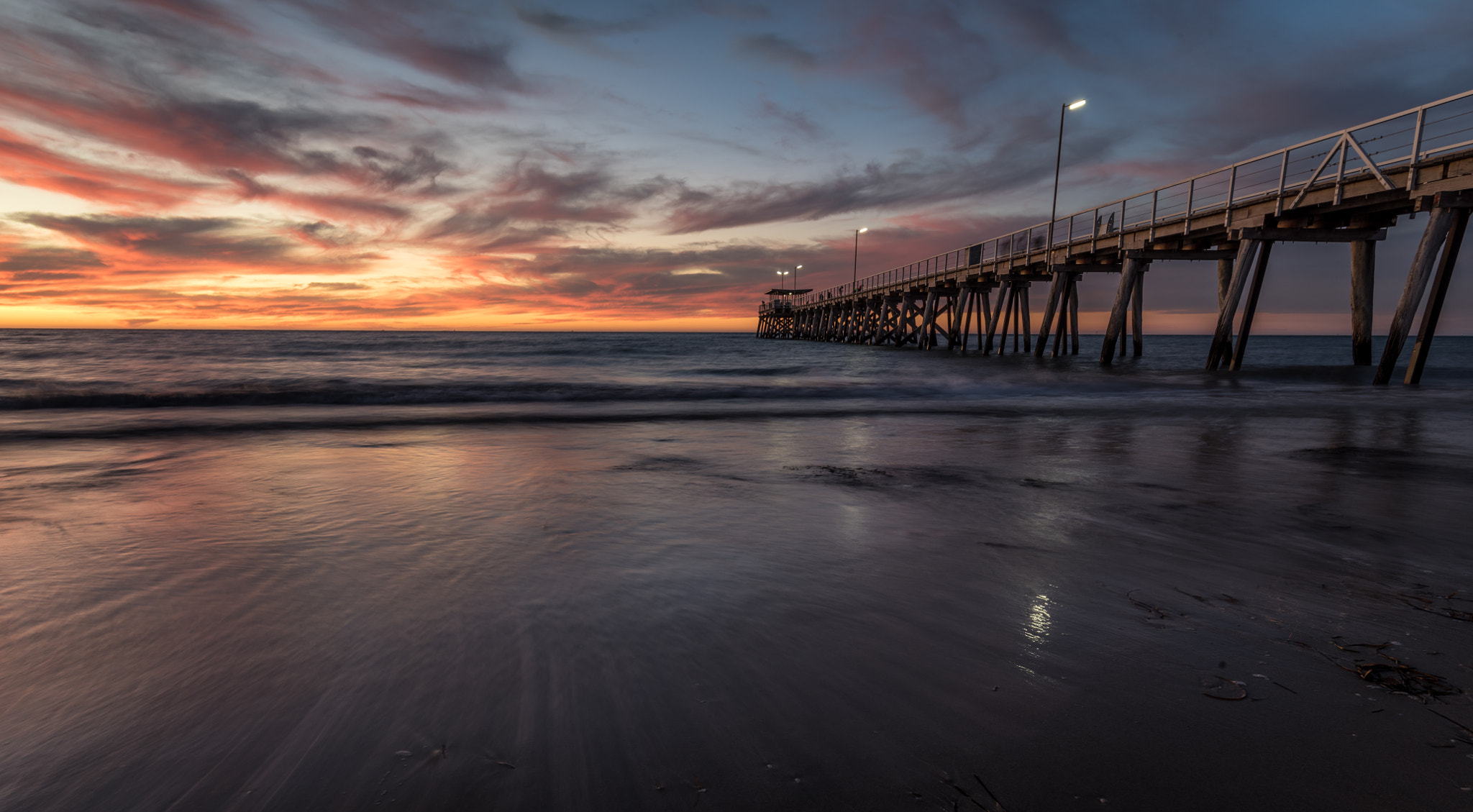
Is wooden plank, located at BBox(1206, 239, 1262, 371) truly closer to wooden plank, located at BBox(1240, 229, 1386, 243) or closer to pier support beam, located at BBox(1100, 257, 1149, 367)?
wooden plank, located at BBox(1240, 229, 1386, 243)

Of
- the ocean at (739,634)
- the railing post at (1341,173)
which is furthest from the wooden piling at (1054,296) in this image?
the ocean at (739,634)

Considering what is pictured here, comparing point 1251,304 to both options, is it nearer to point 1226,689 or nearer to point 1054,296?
point 1054,296

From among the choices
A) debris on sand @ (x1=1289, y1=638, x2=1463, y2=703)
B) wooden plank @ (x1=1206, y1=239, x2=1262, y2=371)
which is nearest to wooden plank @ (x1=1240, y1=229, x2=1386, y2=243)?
wooden plank @ (x1=1206, y1=239, x2=1262, y2=371)

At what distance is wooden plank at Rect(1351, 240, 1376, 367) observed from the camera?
60.4 ft

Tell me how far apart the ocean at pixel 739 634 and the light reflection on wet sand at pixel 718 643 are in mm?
16

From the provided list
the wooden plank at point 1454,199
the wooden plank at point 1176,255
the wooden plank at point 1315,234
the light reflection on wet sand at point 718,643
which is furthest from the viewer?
Result: the wooden plank at point 1176,255

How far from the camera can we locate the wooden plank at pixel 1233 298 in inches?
722

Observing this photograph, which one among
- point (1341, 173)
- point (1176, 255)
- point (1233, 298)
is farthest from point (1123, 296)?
point (1341, 173)

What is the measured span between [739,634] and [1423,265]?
1844 cm

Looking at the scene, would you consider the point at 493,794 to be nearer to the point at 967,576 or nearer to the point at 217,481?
the point at 967,576

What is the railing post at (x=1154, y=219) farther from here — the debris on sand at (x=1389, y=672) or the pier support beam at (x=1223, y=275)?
the debris on sand at (x=1389, y=672)

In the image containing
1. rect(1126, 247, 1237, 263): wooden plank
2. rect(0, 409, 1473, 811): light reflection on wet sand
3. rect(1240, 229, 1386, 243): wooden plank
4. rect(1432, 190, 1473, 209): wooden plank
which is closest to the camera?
rect(0, 409, 1473, 811): light reflection on wet sand

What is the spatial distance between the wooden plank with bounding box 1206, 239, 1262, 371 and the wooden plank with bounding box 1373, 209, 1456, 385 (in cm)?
413

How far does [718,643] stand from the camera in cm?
257
